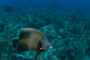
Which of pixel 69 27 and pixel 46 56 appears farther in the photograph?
pixel 69 27

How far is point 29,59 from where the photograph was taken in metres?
4.50

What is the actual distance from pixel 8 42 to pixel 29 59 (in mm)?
1159

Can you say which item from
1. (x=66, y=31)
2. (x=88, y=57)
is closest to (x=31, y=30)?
(x=88, y=57)

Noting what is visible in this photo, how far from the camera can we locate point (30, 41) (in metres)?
2.01

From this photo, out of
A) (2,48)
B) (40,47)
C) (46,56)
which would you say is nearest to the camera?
(40,47)

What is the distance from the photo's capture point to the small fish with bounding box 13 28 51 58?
1948 millimetres

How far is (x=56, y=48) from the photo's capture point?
5.19 m

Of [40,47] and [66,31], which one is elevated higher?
[66,31]

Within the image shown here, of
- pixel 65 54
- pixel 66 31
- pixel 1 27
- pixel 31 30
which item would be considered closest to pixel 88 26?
pixel 66 31

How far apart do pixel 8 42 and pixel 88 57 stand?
403 centimetres

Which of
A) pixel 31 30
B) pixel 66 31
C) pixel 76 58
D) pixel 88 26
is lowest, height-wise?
pixel 76 58

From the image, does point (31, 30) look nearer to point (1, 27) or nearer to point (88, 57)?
point (88, 57)

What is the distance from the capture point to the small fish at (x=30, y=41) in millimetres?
1948

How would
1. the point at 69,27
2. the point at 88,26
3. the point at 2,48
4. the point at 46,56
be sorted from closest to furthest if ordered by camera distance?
the point at 46,56, the point at 2,48, the point at 69,27, the point at 88,26
